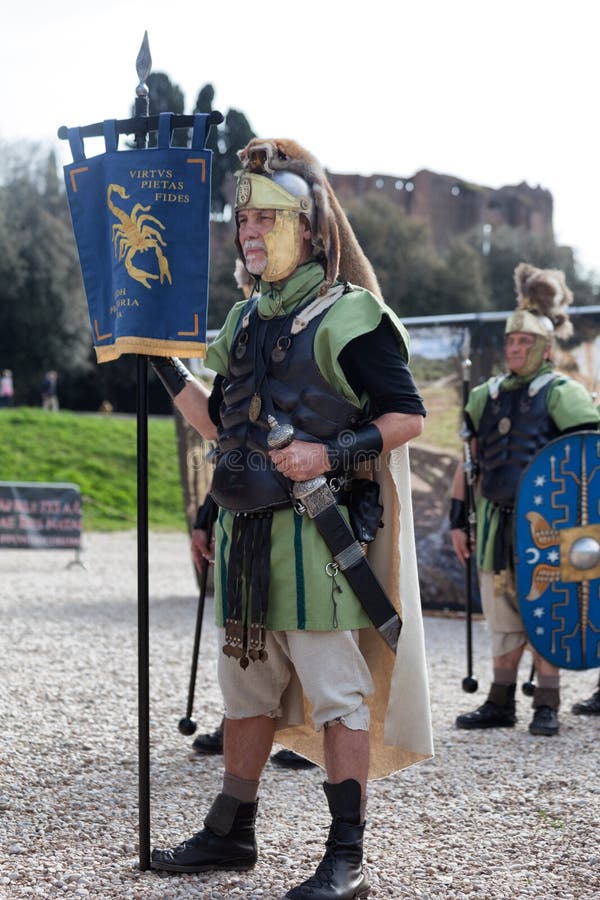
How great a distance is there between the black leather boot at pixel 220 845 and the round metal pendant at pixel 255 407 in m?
1.04

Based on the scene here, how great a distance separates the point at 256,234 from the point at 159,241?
0.26 meters

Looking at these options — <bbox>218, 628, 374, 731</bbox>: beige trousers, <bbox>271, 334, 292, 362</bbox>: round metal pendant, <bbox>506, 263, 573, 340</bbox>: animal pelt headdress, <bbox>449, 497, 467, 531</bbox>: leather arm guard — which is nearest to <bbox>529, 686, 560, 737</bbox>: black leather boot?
<bbox>449, 497, 467, 531</bbox>: leather arm guard

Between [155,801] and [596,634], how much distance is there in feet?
7.12

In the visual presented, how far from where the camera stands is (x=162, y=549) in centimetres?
1789

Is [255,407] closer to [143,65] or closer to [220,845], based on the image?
[143,65]

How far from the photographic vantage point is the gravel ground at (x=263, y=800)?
10.5 feet

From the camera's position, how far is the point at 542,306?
19.3 feet

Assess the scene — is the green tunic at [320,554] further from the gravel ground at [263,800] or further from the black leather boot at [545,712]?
the black leather boot at [545,712]

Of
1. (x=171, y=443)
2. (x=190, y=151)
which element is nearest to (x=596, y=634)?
(x=190, y=151)

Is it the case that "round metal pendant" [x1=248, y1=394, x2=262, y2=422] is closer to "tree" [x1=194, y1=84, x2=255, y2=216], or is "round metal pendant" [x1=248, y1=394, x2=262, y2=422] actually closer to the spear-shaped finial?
the spear-shaped finial

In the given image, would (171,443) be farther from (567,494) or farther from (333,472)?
(333,472)

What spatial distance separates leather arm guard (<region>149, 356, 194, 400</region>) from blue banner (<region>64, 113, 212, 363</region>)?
0.10 metres

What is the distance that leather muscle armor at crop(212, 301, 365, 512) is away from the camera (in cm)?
305

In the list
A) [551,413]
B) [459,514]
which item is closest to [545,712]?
[459,514]
